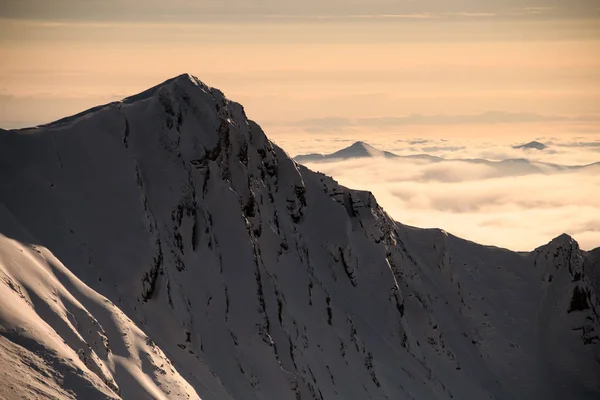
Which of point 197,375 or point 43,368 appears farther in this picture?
point 197,375

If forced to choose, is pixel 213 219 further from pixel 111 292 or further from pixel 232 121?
pixel 111 292

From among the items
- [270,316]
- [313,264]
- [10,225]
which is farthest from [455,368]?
[10,225]

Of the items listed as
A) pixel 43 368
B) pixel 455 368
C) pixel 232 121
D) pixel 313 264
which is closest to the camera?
pixel 43 368

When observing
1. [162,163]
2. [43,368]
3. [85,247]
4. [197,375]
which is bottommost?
[197,375]

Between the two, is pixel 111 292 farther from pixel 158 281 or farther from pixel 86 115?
pixel 86 115

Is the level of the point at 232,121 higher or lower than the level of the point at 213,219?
higher

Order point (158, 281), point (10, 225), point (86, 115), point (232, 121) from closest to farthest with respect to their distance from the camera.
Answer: point (10, 225) → point (158, 281) → point (86, 115) → point (232, 121)
